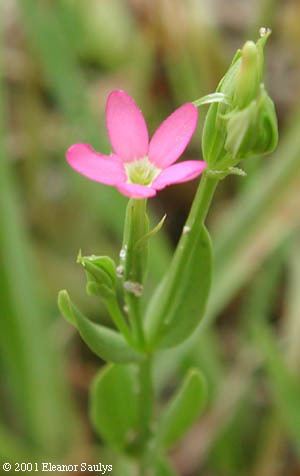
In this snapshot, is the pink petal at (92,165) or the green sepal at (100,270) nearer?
the pink petal at (92,165)

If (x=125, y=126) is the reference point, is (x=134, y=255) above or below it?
below

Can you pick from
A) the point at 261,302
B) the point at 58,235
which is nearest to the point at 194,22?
the point at 58,235

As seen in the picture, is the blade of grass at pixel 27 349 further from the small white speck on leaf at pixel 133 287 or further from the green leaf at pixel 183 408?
the small white speck on leaf at pixel 133 287

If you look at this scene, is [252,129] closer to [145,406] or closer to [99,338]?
[99,338]

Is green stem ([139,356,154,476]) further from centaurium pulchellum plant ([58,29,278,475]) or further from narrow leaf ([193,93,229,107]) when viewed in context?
narrow leaf ([193,93,229,107])

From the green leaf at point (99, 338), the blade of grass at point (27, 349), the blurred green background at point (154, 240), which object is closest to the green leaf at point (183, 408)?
the green leaf at point (99, 338)

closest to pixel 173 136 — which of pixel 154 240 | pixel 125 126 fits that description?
pixel 125 126
